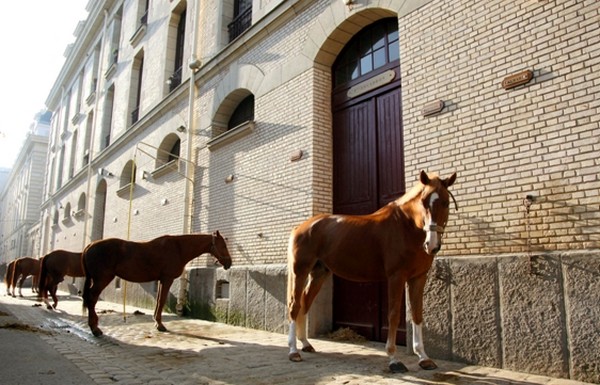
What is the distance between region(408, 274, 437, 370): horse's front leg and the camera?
5000 mm

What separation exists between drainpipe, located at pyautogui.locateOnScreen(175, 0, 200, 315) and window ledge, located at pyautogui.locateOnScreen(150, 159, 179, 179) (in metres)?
0.72

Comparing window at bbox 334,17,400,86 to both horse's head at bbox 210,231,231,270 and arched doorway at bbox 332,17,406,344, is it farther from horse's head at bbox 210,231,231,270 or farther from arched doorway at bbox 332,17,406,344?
horse's head at bbox 210,231,231,270

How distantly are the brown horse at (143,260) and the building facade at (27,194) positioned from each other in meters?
33.9

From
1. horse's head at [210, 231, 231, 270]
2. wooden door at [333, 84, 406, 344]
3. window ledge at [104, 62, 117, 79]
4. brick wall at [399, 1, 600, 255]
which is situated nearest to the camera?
brick wall at [399, 1, 600, 255]

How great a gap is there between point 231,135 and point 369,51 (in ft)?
12.2

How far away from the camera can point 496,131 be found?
5500 mm

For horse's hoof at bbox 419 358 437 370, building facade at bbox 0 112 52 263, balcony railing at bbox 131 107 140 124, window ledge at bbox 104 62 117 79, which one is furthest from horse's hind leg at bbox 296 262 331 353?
building facade at bbox 0 112 52 263

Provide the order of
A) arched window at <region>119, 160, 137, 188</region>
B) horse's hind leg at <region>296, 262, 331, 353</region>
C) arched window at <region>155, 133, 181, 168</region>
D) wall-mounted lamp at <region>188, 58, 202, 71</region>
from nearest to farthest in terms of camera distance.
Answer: horse's hind leg at <region>296, 262, 331, 353</region> < wall-mounted lamp at <region>188, 58, 202, 71</region> < arched window at <region>155, 133, 181, 168</region> < arched window at <region>119, 160, 137, 188</region>

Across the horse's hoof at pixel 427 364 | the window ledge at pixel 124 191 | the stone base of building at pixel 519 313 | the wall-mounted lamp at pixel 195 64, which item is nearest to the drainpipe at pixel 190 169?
the wall-mounted lamp at pixel 195 64

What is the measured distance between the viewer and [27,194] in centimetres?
4406

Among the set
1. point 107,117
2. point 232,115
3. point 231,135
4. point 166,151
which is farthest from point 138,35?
point 231,135

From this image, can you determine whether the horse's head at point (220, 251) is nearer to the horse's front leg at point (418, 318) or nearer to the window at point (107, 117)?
the horse's front leg at point (418, 318)

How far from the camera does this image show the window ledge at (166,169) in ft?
41.2

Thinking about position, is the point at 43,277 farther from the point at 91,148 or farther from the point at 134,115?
the point at 91,148
